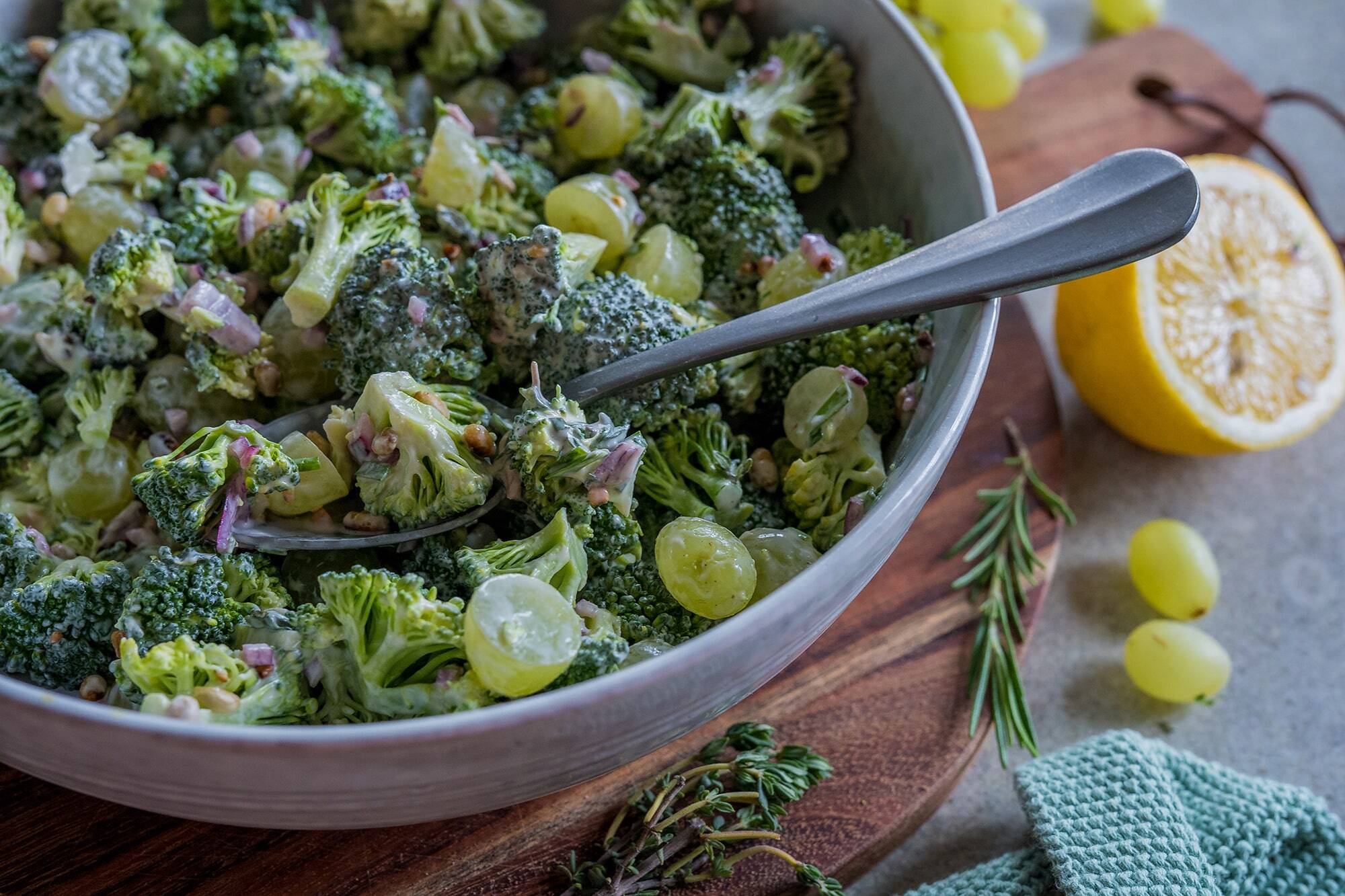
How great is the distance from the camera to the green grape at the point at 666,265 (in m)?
1.84

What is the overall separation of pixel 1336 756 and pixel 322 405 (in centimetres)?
190

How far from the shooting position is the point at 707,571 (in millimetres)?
1533

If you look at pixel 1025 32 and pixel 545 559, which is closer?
pixel 545 559

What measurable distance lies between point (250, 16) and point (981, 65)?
160cm

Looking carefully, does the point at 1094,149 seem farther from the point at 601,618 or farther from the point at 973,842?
the point at 601,618

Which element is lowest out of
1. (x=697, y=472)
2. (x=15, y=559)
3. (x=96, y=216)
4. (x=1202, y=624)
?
(x=1202, y=624)

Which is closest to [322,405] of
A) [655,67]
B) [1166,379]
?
[655,67]

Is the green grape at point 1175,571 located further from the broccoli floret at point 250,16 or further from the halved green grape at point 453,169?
the broccoli floret at point 250,16

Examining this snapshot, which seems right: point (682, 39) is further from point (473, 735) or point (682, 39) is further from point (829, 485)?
point (473, 735)

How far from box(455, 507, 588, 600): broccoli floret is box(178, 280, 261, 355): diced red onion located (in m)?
0.49

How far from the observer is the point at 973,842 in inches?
74.7

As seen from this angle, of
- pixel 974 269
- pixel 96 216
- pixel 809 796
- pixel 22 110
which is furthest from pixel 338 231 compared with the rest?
pixel 809 796

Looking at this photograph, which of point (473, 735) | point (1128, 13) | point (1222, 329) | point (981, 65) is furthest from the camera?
point (1128, 13)

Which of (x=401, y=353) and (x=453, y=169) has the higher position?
(x=453, y=169)
